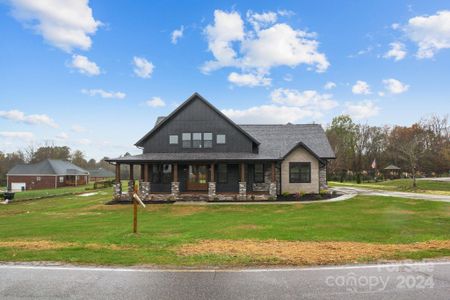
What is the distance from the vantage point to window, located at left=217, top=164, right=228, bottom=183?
90.9 ft

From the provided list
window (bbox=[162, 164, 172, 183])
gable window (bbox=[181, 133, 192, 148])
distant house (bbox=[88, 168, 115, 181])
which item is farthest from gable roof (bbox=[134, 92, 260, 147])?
distant house (bbox=[88, 168, 115, 181])

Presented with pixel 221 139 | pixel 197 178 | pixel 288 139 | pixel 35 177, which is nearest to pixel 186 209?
pixel 197 178

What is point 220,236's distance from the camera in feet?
37.2

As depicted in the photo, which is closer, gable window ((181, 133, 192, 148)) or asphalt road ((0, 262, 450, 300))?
asphalt road ((0, 262, 450, 300))

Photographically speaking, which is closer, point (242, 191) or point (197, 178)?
point (242, 191)

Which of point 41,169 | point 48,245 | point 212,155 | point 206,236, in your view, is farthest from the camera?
point 41,169

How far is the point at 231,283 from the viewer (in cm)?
626

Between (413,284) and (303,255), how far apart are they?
2626mm

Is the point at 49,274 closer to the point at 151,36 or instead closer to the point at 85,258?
the point at 85,258

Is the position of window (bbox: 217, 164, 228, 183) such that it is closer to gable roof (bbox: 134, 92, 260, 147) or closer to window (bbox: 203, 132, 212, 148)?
window (bbox: 203, 132, 212, 148)

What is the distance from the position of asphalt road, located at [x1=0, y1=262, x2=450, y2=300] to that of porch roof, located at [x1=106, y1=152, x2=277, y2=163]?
59.6ft

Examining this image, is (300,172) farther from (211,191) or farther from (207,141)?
(207,141)

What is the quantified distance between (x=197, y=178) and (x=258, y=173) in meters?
4.94

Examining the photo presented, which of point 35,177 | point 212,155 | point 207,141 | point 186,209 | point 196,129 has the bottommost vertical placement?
point 186,209
